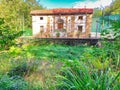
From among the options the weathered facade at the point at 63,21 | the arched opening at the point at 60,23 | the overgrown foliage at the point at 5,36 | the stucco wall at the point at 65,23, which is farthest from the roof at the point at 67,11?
the overgrown foliage at the point at 5,36

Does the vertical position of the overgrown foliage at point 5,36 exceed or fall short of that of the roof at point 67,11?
it falls short

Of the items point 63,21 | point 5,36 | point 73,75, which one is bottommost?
point 73,75

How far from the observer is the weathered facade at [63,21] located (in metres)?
15.9

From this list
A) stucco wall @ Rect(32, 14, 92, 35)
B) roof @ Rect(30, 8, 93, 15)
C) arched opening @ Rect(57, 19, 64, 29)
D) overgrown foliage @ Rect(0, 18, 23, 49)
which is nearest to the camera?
overgrown foliage @ Rect(0, 18, 23, 49)

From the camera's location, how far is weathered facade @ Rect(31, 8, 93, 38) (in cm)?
1588

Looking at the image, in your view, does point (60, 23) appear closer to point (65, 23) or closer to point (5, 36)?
point (65, 23)

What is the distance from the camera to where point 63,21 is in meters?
16.7

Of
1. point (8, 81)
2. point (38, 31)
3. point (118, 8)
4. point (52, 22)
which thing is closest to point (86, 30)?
point (52, 22)

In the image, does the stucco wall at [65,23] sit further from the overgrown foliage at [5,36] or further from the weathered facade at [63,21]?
the overgrown foliage at [5,36]

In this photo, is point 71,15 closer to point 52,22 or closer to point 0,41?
point 52,22

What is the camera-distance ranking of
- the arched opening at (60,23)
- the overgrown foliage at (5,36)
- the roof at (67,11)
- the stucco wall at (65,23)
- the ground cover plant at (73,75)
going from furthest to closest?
the arched opening at (60,23) < the stucco wall at (65,23) < the roof at (67,11) < the overgrown foliage at (5,36) < the ground cover plant at (73,75)

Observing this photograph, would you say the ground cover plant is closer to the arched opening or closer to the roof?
the roof

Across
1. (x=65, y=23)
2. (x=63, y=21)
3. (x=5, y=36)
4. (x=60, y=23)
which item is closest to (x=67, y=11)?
(x=63, y=21)

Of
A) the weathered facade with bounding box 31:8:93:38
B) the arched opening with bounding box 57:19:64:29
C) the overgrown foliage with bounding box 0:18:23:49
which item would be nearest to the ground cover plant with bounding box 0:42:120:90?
the overgrown foliage with bounding box 0:18:23:49
